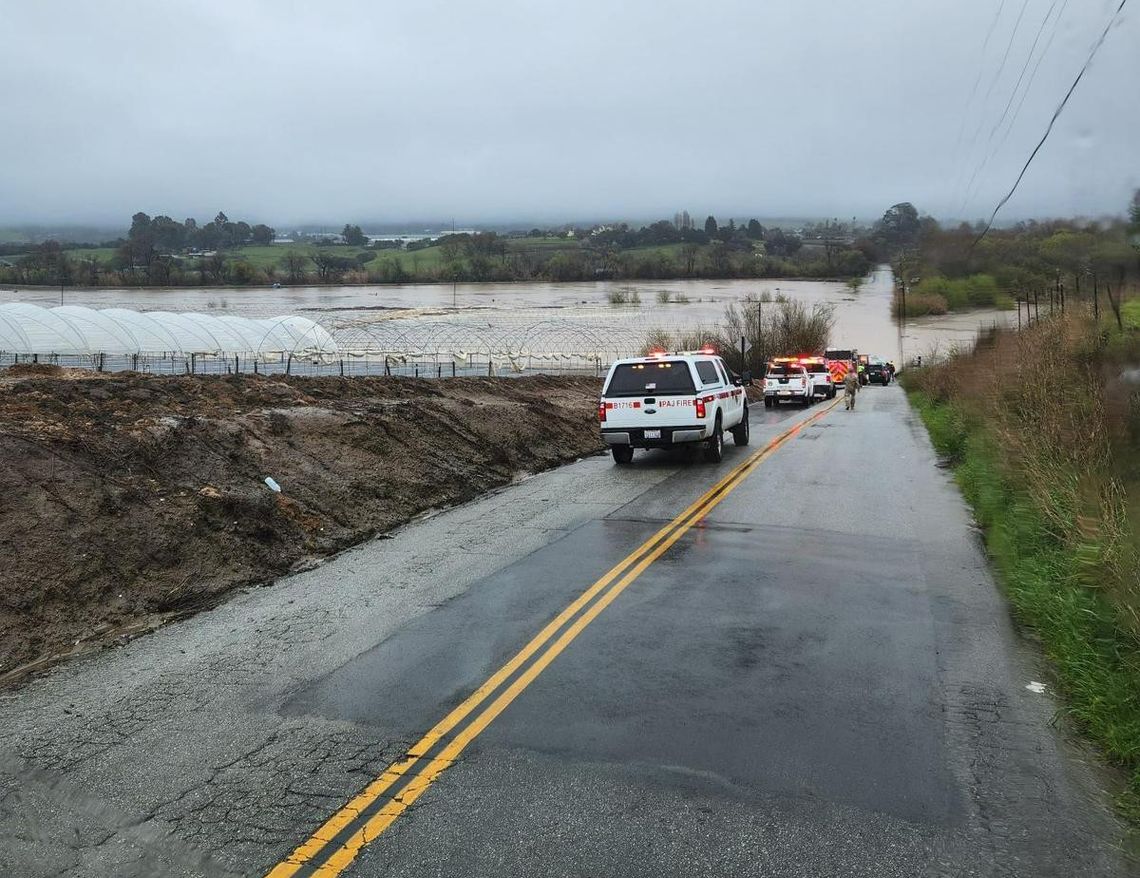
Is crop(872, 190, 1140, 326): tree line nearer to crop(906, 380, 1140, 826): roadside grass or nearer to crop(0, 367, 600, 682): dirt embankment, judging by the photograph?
crop(906, 380, 1140, 826): roadside grass

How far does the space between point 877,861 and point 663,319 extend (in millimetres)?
76236

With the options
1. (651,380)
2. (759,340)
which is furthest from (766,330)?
(651,380)

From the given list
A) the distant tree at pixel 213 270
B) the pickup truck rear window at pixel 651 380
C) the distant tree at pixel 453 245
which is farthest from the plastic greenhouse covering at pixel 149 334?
the distant tree at pixel 453 245

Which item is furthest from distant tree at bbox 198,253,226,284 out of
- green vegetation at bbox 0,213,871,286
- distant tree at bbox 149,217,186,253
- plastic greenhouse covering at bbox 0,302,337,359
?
plastic greenhouse covering at bbox 0,302,337,359

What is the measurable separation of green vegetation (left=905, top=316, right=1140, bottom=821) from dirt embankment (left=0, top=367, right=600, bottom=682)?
7217 millimetres

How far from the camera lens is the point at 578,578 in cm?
916

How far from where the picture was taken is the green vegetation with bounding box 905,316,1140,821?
5.94 meters

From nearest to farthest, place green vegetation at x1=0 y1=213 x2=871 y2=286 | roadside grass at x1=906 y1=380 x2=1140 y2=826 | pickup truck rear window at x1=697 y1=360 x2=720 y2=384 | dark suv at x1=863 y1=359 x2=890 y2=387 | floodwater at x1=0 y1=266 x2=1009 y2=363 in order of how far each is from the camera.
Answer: roadside grass at x1=906 y1=380 x2=1140 y2=826, pickup truck rear window at x1=697 y1=360 x2=720 y2=384, floodwater at x1=0 y1=266 x2=1009 y2=363, dark suv at x1=863 y1=359 x2=890 y2=387, green vegetation at x1=0 y1=213 x2=871 y2=286

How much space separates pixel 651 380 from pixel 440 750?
1343 cm

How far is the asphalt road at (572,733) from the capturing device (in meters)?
4.25

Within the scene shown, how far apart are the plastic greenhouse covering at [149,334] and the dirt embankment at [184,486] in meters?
35.3

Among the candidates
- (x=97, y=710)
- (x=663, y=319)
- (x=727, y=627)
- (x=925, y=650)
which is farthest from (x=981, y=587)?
(x=663, y=319)

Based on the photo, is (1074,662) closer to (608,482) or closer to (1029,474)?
(1029,474)

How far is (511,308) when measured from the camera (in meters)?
88.5
